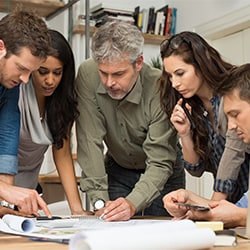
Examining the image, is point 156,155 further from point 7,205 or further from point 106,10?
point 106,10

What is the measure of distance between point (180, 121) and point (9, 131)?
57cm

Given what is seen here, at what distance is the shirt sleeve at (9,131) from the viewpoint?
1.45 metres

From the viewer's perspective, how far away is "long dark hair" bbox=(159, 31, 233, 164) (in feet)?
5.46

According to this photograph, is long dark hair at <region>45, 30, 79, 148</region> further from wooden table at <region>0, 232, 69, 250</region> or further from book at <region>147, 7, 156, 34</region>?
book at <region>147, 7, 156, 34</region>

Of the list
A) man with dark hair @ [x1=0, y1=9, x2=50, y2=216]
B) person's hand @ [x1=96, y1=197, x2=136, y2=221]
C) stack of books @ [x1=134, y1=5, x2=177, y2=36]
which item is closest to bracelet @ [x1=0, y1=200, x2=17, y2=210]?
man with dark hair @ [x1=0, y1=9, x2=50, y2=216]

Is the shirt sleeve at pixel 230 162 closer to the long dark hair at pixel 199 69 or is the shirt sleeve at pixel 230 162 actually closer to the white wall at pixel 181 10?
the long dark hair at pixel 199 69

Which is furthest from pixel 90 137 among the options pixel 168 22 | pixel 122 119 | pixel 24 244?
pixel 168 22

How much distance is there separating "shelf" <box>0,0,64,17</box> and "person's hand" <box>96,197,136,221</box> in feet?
7.18

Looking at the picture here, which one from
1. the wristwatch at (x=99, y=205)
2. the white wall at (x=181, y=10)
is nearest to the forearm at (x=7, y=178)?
the wristwatch at (x=99, y=205)

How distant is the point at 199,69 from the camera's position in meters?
1.68

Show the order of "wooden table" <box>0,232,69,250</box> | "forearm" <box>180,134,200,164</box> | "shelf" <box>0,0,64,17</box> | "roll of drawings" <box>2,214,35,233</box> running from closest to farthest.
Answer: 1. "wooden table" <box>0,232,69,250</box>
2. "roll of drawings" <box>2,214,35,233</box>
3. "forearm" <box>180,134,200,164</box>
4. "shelf" <box>0,0,64,17</box>

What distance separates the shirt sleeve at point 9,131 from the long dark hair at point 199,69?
1.78ft

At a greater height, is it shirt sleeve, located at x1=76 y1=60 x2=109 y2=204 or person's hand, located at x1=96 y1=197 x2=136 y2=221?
shirt sleeve, located at x1=76 y1=60 x2=109 y2=204

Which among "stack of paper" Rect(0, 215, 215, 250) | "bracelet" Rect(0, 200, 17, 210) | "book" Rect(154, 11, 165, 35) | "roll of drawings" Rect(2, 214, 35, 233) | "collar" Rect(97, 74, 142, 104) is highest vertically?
"book" Rect(154, 11, 165, 35)
